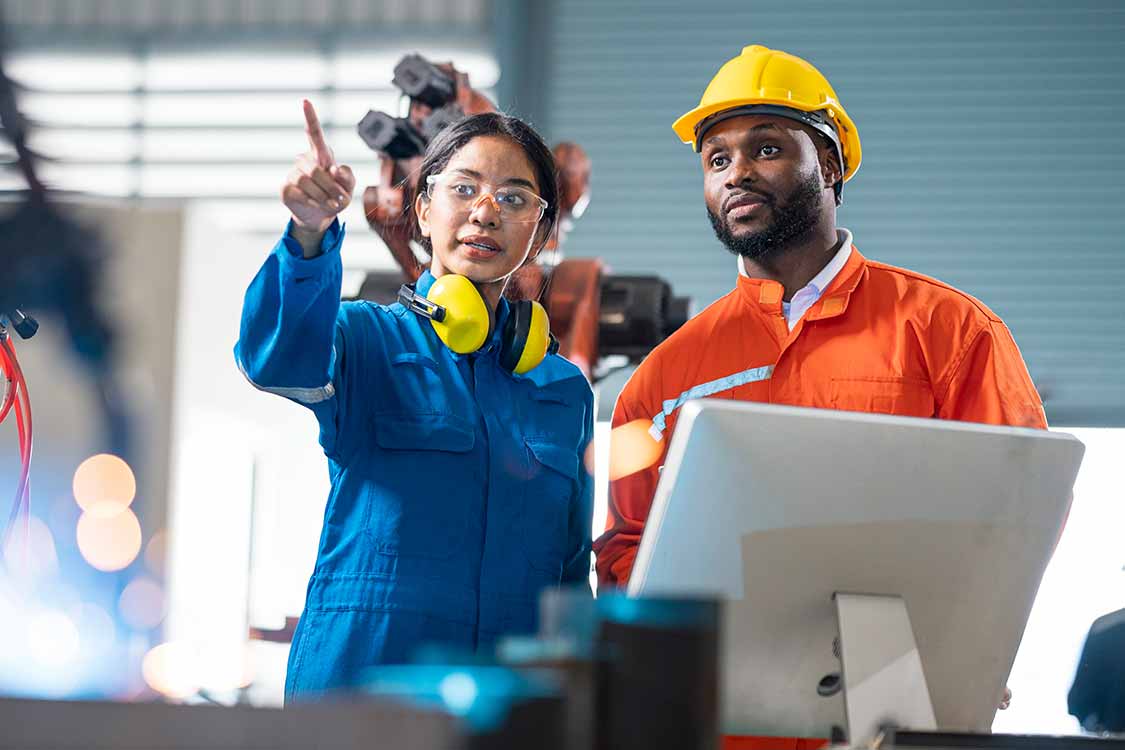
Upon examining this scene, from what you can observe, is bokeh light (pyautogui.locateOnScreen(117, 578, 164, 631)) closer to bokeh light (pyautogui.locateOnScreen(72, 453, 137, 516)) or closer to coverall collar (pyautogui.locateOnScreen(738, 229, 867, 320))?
bokeh light (pyautogui.locateOnScreen(72, 453, 137, 516))

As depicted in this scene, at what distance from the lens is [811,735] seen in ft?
4.18

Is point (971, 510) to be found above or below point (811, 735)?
above

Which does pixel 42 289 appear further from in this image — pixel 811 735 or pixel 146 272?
pixel 811 735

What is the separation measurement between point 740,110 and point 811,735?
1189mm

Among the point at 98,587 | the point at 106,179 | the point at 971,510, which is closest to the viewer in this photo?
the point at 971,510

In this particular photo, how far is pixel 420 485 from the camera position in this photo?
1650mm

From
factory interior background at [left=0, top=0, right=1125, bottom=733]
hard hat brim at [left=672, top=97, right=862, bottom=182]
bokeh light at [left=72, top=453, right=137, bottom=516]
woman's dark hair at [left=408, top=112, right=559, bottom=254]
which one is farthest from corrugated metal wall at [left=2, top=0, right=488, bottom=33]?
woman's dark hair at [left=408, top=112, right=559, bottom=254]

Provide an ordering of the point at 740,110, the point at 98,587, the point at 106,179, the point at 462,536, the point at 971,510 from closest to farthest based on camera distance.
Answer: the point at 971,510 → the point at 462,536 → the point at 740,110 → the point at 98,587 → the point at 106,179

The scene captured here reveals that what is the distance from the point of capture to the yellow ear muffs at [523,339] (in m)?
1.76

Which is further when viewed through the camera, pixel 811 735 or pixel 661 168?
pixel 661 168

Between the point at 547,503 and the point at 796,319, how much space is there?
61cm

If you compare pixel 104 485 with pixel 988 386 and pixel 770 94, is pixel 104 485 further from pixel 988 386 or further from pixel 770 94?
pixel 988 386

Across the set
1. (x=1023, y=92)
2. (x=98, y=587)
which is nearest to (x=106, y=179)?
(x=98, y=587)

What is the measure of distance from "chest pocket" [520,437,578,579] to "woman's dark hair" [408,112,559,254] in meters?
0.35
